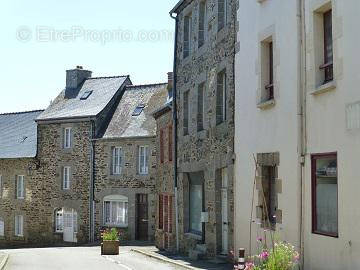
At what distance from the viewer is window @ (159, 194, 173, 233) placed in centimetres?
2223

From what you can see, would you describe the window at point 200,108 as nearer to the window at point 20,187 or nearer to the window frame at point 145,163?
the window frame at point 145,163

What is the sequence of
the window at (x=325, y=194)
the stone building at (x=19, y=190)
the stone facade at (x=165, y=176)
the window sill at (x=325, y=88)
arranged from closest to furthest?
1. the window sill at (x=325, y=88)
2. the window at (x=325, y=194)
3. the stone facade at (x=165, y=176)
4. the stone building at (x=19, y=190)

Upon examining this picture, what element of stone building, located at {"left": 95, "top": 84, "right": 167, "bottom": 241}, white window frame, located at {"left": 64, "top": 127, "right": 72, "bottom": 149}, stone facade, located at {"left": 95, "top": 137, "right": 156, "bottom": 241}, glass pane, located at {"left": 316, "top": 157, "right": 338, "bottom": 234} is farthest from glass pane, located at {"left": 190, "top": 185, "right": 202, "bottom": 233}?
white window frame, located at {"left": 64, "top": 127, "right": 72, "bottom": 149}

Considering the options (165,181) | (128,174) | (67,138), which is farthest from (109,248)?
(67,138)

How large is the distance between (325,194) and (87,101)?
26.9 metres

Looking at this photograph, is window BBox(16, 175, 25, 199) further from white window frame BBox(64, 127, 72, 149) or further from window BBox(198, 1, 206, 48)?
window BBox(198, 1, 206, 48)

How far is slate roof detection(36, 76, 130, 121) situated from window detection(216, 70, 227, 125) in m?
17.9

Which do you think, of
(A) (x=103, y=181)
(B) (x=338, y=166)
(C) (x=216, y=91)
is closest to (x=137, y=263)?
(C) (x=216, y=91)

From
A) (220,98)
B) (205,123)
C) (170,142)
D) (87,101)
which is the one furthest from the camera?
(87,101)

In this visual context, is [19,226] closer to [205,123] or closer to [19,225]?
[19,225]

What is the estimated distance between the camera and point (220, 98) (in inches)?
674

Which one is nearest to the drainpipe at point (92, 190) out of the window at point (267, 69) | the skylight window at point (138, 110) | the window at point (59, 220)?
the skylight window at point (138, 110)

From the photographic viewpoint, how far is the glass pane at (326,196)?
10.6m

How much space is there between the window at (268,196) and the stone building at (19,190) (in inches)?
964
